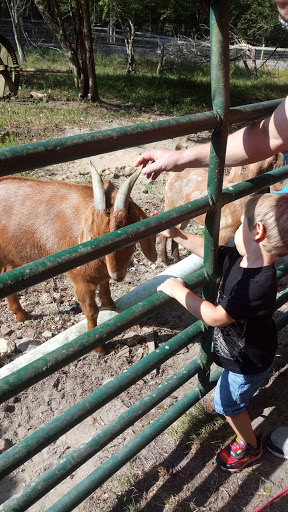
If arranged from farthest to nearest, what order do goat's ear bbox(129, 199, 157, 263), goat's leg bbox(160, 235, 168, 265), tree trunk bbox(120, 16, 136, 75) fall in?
tree trunk bbox(120, 16, 136, 75) < goat's leg bbox(160, 235, 168, 265) < goat's ear bbox(129, 199, 157, 263)

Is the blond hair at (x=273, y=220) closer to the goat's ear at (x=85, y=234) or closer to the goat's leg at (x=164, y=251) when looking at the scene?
the goat's ear at (x=85, y=234)

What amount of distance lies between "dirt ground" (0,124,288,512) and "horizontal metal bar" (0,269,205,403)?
1094mm

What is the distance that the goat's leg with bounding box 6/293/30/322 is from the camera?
149 inches

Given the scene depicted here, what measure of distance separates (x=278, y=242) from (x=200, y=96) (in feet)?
42.5

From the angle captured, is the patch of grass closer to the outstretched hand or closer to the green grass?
the outstretched hand

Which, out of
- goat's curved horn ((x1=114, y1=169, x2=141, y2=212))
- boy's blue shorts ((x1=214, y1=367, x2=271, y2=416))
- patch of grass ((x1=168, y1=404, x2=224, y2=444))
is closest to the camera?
boy's blue shorts ((x1=214, y1=367, x2=271, y2=416))

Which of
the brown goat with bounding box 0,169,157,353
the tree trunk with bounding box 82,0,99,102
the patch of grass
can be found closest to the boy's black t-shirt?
the patch of grass

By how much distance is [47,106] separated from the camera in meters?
11.1

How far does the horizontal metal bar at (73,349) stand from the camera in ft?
4.53

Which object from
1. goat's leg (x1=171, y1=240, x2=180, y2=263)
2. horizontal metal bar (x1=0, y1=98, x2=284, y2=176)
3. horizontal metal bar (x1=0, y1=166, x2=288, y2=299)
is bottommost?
goat's leg (x1=171, y1=240, x2=180, y2=263)

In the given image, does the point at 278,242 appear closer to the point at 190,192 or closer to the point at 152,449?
the point at 152,449

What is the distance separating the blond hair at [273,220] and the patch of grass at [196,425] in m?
1.34

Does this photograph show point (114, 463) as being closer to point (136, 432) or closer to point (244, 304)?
point (136, 432)

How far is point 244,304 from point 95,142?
96 cm
